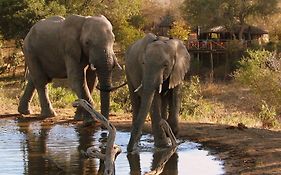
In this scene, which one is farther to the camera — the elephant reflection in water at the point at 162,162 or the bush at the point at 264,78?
the bush at the point at 264,78

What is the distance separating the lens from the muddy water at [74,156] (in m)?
8.81

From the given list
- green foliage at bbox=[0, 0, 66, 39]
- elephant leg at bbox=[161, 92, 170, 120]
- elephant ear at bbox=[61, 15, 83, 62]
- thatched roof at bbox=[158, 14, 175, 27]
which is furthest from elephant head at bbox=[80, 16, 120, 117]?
thatched roof at bbox=[158, 14, 175, 27]

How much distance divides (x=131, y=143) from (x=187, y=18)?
41.7 meters

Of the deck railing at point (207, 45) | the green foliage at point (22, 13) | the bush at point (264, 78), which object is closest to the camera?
the bush at point (264, 78)

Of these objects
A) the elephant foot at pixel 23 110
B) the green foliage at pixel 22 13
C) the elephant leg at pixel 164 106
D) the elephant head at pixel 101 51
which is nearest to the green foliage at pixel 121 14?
the green foliage at pixel 22 13

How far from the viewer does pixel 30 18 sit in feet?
121

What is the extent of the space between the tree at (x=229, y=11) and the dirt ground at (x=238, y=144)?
35454mm

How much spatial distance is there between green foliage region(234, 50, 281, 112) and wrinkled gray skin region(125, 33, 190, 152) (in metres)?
18.9

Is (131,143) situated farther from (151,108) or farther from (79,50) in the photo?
(79,50)

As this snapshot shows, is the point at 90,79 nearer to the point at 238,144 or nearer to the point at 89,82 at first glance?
the point at 89,82

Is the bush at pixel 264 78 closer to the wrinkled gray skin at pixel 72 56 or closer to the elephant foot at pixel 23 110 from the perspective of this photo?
the elephant foot at pixel 23 110

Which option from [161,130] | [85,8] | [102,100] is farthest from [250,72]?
[161,130]

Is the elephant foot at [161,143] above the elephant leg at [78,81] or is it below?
below

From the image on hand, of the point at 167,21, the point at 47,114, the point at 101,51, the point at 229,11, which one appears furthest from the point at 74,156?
the point at 167,21
